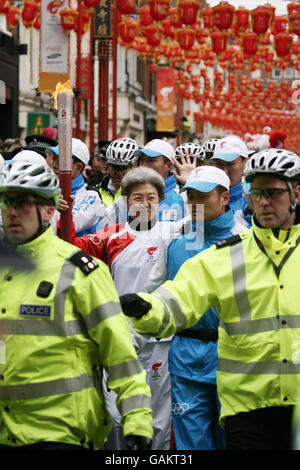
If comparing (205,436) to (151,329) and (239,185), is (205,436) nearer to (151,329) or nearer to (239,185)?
(151,329)

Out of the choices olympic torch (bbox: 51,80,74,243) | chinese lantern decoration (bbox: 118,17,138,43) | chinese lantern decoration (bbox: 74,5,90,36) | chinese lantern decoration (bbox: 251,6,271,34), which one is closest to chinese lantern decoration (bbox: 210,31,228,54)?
chinese lantern decoration (bbox: 251,6,271,34)

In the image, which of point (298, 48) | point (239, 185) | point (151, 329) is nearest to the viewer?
point (151, 329)

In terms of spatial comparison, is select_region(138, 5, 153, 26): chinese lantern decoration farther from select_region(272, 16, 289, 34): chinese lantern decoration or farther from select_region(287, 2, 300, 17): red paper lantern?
select_region(287, 2, 300, 17): red paper lantern

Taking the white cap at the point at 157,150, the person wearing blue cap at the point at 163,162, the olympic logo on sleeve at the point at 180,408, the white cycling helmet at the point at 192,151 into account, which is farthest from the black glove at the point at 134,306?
the white cycling helmet at the point at 192,151

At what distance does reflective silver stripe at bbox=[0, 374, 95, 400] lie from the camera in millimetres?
3527

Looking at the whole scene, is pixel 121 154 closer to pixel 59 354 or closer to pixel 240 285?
pixel 240 285

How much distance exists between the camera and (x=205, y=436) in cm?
516

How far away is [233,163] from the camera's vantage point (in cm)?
748

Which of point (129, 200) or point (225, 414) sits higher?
point (129, 200)

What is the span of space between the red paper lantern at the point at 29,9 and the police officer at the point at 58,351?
49.4 feet

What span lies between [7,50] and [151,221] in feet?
70.3

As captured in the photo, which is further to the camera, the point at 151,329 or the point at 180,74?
the point at 180,74

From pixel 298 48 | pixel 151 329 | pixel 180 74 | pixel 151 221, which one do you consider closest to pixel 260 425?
pixel 151 329

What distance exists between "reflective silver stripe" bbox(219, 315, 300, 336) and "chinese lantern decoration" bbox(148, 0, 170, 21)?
1401cm
